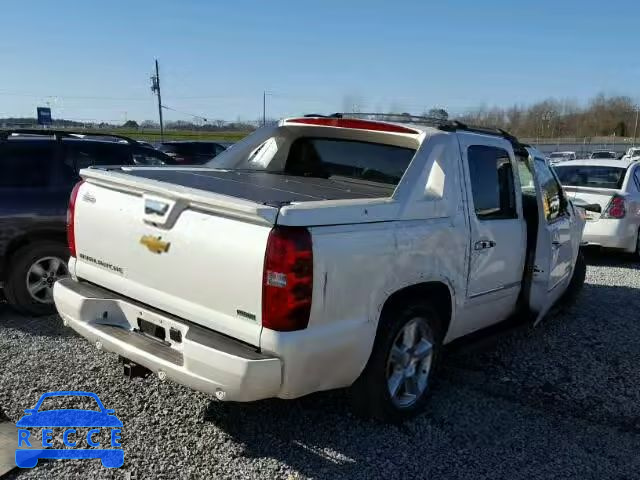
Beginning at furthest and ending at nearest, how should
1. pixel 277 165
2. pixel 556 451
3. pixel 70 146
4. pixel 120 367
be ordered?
pixel 70 146
pixel 277 165
pixel 120 367
pixel 556 451

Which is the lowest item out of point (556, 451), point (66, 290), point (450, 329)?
point (556, 451)

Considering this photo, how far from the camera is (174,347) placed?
10.4ft

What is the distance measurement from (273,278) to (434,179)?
1.47 m

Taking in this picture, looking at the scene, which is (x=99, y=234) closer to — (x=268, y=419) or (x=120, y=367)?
(x=120, y=367)

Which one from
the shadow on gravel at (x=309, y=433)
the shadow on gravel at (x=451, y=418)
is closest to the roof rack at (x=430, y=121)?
the shadow on gravel at (x=451, y=418)

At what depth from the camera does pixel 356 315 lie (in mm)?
3080

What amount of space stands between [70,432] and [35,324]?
218 cm

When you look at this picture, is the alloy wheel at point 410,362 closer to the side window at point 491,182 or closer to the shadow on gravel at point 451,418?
the shadow on gravel at point 451,418

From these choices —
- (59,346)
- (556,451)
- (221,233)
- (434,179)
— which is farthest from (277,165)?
(556,451)

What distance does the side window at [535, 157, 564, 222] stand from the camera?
5.00 m

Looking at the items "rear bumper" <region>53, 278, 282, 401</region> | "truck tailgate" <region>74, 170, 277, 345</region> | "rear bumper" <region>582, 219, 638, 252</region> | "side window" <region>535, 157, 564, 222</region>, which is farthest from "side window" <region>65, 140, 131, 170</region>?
"rear bumper" <region>582, 219, 638, 252</region>

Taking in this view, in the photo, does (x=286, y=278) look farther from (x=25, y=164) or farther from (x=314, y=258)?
(x=25, y=164)

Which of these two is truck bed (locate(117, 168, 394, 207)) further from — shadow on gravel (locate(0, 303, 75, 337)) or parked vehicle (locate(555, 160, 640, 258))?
parked vehicle (locate(555, 160, 640, 258))

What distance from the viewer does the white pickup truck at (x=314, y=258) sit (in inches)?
112
